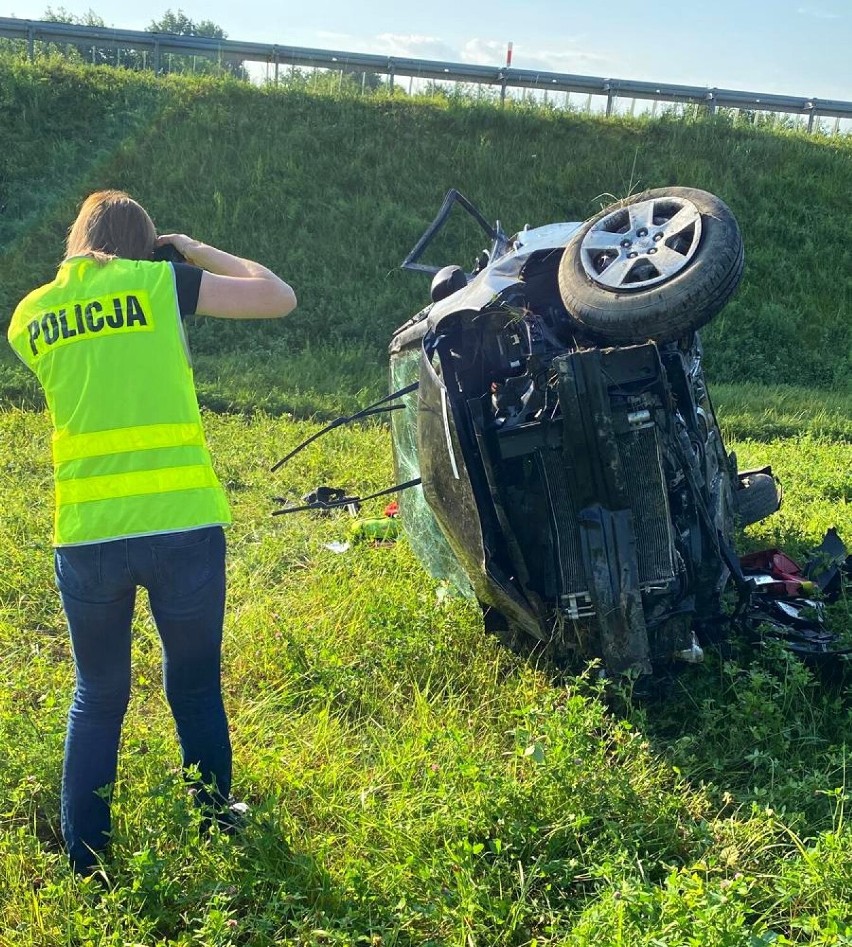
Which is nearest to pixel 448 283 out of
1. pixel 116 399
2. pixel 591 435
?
pixel 591 435

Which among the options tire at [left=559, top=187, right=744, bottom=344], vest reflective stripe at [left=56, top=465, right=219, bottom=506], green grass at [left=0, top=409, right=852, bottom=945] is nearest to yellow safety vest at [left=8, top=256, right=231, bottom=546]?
vest reflective stripe at [left=56, top=465, right=219, bottom=506]

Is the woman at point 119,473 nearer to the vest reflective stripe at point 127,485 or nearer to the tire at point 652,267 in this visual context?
the vest reflective stripe at point 127,485

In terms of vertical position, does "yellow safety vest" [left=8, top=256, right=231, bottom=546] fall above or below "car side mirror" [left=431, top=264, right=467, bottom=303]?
below

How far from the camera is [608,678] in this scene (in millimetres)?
3154

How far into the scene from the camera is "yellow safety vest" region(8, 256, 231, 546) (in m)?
2.31

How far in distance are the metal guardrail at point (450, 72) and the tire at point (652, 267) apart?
1245 cm

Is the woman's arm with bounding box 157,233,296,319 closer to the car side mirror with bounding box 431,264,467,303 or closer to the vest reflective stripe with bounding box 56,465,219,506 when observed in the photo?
the vest reflective stripe with bounding box 56,465,219,506

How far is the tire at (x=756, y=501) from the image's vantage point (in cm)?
458

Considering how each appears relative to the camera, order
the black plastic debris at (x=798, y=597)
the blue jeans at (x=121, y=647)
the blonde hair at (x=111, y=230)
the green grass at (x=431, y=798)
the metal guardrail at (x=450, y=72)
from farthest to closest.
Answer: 1. the metal guardrail at (x=450, y=72)
2. the black plastic debris at (x=798, y=597)
3. the blonde hair at (x=111, y=230)
4. the blue jeans at (x=121, y=647)
5. the green grass at (x=431, y=798)

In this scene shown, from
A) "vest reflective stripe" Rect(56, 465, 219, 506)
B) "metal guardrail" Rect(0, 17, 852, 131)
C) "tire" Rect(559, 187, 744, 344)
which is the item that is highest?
"metal guardrail" Rect(0, 17, 852, 131)

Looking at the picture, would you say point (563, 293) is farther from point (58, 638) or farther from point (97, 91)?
point (97, 91)

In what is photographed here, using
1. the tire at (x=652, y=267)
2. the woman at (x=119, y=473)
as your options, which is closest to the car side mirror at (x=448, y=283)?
the tire at (x=652, y=267)

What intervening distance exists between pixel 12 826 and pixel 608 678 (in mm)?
2038

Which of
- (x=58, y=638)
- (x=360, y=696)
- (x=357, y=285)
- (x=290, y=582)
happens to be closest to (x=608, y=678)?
(x=360, y=696)
